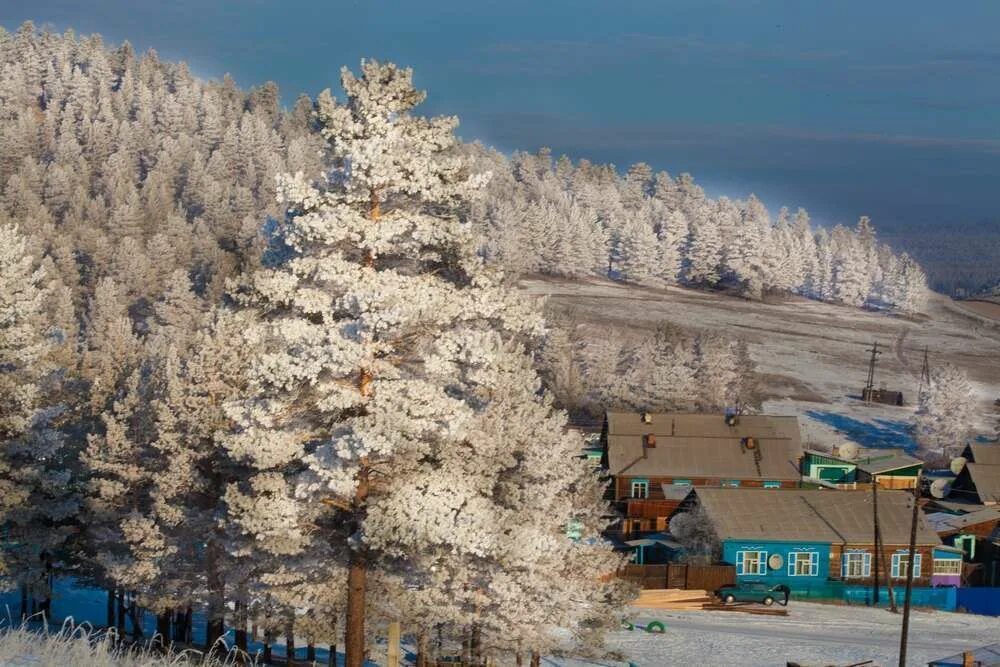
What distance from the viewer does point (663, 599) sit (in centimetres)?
4819

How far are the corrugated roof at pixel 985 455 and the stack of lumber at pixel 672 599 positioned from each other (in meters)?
33.6

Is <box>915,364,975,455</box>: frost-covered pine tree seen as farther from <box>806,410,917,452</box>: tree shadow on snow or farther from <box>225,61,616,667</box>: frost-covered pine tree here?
<box>225,61,616,667</box>: frost-covered pine tree

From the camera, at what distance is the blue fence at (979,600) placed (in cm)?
5300

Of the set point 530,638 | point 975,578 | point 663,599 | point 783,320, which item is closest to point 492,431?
point 530,638

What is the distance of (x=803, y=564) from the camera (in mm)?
55219

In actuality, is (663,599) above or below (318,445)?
below

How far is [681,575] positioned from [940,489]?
30694 millimetres

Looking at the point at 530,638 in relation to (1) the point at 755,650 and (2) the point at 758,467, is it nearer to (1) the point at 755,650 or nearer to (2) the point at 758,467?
(1) the point at 755,650

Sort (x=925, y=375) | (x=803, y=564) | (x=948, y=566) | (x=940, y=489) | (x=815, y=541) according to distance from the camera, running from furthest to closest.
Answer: (x=925, y=375)
(x=940, y=489)
(x=948, y=566)
(x=803, y=564)
(x=815, y=541)

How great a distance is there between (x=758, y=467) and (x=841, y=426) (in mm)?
35339

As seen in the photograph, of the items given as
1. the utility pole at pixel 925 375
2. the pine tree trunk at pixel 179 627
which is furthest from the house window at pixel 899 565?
the utility pole at pixel 925 375

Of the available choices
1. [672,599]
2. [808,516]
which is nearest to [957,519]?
[808,516]

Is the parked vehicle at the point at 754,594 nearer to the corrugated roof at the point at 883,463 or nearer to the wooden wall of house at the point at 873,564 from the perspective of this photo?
the wooden wall of house at the point at 873,564

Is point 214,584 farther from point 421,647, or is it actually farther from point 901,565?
point 901,565
